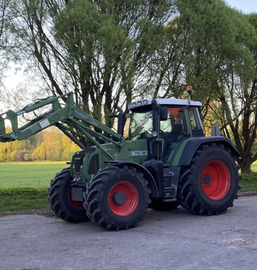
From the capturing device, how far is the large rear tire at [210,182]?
962 cm

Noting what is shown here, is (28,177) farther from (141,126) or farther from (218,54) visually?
(141,126)

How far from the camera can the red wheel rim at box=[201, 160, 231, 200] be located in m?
10.2

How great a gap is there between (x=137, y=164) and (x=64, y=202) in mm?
1931

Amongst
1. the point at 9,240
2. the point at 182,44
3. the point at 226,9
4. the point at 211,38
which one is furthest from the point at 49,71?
the point at 9,240

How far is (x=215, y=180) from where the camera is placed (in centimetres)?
1049

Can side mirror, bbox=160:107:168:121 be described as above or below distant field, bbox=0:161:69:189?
above

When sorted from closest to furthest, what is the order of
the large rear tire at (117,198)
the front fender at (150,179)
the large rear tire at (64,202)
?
the large rear tire at (117,198) → the front fender at (150,179) → the large rear tire at (64,202)

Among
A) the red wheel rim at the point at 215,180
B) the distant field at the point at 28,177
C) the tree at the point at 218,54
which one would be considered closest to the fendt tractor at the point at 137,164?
the red wheel rim at the point at 215,180

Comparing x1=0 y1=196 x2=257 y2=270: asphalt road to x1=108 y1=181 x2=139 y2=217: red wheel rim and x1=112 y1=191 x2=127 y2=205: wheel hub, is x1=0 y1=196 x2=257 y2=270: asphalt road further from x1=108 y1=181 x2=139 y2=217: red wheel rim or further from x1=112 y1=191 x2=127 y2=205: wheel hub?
x1=112 y1=191 x2=127 y2=205: wheel hub

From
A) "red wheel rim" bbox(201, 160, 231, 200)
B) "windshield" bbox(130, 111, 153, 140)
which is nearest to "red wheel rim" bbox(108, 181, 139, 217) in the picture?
"windshield" bbox(130, 111, 153, 140)

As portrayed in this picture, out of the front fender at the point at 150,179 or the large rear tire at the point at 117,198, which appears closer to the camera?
the large rear tire at the point at 117,198

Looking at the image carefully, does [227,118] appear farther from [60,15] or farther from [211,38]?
[60,15]

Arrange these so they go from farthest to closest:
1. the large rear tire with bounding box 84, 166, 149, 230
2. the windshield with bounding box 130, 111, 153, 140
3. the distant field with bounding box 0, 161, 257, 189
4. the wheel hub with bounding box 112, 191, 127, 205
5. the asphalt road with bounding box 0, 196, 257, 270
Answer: the distant field with bounding box 0, 161, 257, 189 → the windshield with bounding box 130, 111, 153, 140 → the wheel hub with bounding box 112, 191, 127, 205 → the large rear tire with bounding box 84, 166, 149, 230 → the asphalt road with bounding box 0, 196, 257, 270

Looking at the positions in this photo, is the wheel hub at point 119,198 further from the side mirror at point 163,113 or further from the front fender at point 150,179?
the side mirror at point 163,113
